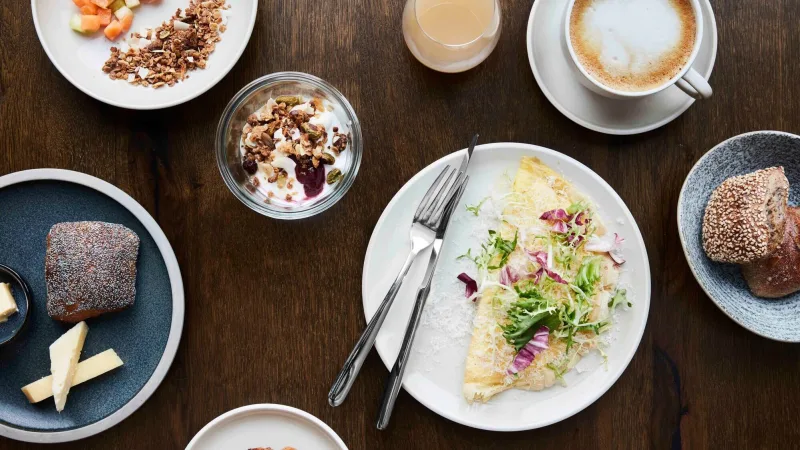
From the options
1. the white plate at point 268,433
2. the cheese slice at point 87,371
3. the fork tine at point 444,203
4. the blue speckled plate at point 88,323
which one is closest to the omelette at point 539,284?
the fork tine at point 444,203

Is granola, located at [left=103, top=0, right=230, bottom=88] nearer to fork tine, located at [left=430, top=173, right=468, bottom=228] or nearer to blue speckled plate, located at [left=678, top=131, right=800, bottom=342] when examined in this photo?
fork tine, located at [left=430, top=173, right=468, bottom=228]

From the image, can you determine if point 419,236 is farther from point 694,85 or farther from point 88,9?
point 88,9

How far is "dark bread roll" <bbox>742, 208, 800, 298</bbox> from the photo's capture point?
1.41 m

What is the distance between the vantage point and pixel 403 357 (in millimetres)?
1434

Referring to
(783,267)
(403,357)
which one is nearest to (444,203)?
(403,357)

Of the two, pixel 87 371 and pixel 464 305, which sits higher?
pixel 464 305

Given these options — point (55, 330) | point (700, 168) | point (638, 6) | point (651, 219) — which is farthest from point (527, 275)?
point (55, 330)

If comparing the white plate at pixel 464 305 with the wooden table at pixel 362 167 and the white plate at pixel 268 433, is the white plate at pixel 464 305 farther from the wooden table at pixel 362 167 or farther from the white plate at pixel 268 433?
the white plate at pixel 268 433

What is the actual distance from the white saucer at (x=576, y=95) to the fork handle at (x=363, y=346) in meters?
0.48

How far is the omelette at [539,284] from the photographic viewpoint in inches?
57.2

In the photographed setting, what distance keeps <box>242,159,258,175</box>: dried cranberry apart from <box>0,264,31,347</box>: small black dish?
56 cm

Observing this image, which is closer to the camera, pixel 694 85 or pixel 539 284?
pixel 694 85

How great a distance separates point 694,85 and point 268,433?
47.2 inches

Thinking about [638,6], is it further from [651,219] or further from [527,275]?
[527,275]
